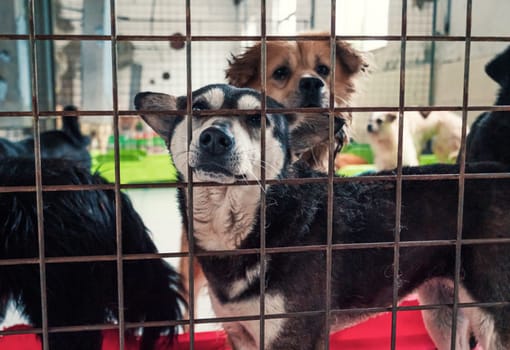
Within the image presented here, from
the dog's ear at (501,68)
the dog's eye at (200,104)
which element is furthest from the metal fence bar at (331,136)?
the dog's ear at (501,68)

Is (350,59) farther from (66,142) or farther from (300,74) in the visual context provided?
(66,142)

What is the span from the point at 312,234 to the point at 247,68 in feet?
3.48

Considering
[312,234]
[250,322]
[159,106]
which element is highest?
[159,106]

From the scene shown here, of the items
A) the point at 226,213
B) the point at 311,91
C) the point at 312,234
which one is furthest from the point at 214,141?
the point at 311,91

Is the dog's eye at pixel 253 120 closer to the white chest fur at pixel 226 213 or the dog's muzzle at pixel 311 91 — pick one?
the white chest fur at pixel 226 213

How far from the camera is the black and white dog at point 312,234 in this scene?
156 cm

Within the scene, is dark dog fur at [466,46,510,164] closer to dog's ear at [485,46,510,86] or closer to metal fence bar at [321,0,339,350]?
dog's ear at [485,46,510,86]

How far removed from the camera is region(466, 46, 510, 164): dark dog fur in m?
2.09

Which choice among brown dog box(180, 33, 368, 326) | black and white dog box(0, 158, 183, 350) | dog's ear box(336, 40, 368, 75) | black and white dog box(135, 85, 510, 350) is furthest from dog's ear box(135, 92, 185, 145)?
dog's ear box(336, 40, 368, 75)

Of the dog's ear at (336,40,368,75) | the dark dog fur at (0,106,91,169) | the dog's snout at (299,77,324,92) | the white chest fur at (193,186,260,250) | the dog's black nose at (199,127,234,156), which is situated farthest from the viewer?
the dark dog fur at (0,106,91,169)

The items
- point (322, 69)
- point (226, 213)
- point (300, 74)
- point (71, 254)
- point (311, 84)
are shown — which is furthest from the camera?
point (322, 69)

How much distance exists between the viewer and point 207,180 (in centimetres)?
142

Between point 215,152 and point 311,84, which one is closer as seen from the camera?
point 215,152

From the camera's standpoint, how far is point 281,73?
244 cm
